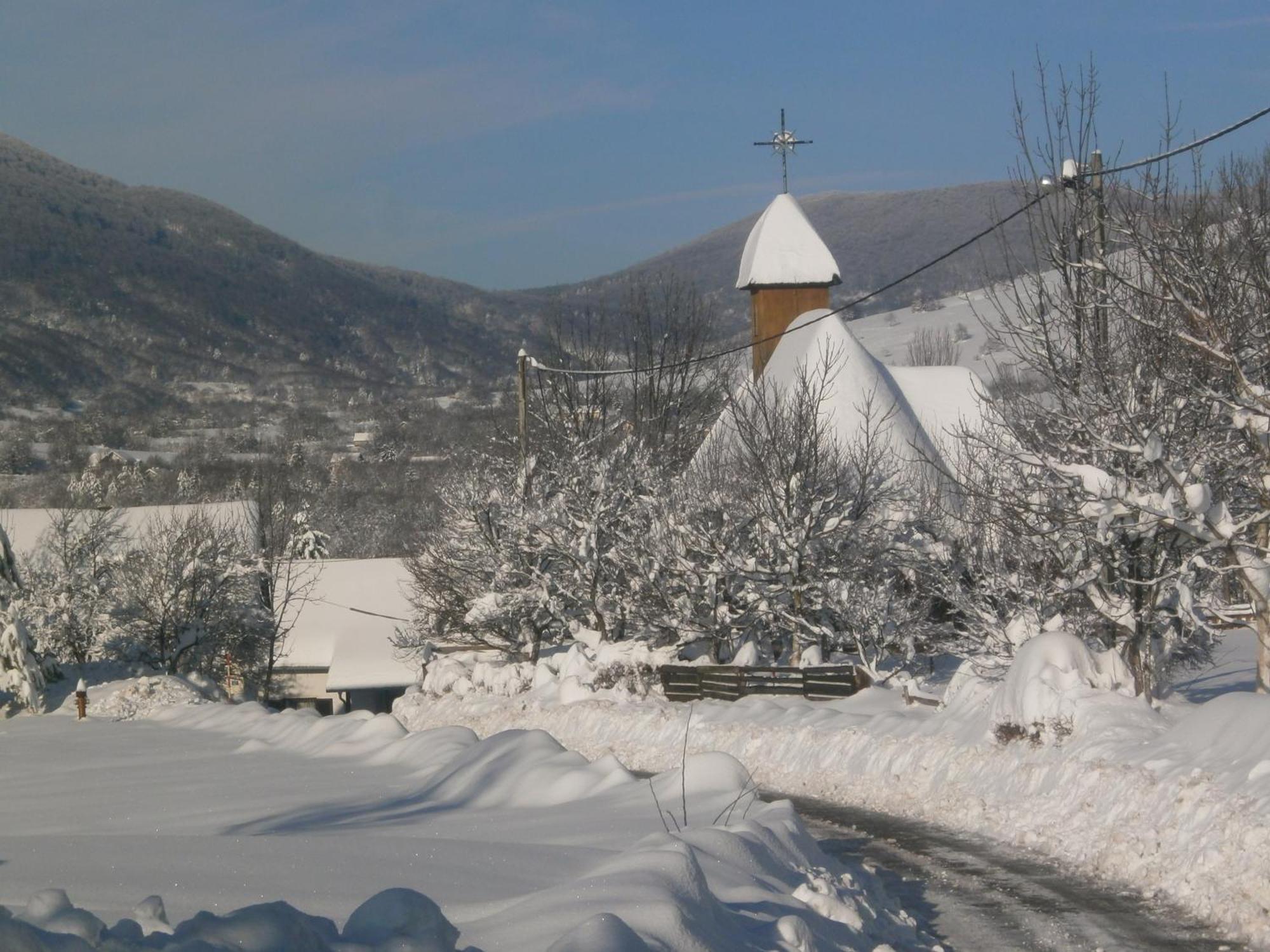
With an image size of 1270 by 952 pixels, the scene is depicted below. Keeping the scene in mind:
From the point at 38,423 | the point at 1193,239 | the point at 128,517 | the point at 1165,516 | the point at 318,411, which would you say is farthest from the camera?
the point at 318,411

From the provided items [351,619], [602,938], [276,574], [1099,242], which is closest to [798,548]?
[1099,242]

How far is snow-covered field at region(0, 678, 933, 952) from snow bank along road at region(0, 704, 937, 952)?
2 centimetres

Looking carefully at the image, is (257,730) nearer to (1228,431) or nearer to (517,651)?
(517,651)

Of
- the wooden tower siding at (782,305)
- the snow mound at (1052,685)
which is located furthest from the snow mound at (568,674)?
the wooden tower siding at (782,305)

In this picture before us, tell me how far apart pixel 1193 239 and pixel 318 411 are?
165 meters

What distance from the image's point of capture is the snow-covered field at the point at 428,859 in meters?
5.18

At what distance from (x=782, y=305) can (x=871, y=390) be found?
38.5ft

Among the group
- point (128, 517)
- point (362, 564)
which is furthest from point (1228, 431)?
point (128, 517)

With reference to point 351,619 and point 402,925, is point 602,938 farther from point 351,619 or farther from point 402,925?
point 351,619

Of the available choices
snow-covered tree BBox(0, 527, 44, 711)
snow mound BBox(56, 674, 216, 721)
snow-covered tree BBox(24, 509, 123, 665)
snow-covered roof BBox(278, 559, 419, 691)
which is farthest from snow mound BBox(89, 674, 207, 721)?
snow-covered roof BBox(278, 559, 419, 691)

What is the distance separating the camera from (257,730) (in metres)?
21.6

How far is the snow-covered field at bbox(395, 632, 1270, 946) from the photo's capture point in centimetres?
891

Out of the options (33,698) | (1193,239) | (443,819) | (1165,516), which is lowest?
(33,698)

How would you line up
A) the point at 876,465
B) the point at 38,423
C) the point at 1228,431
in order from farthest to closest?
the point at 38,423 → the point at 876,465 → the point at 1228,431
